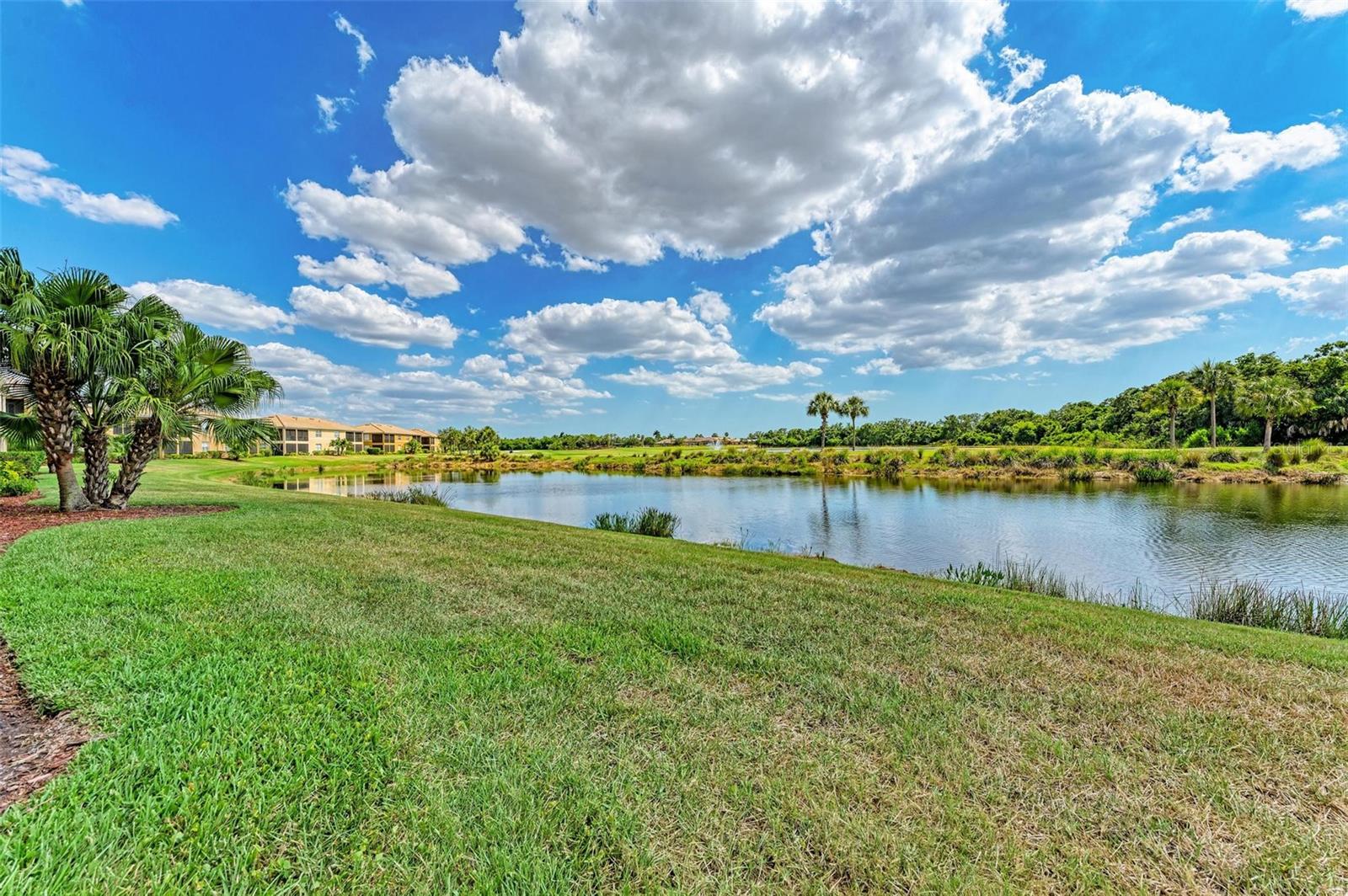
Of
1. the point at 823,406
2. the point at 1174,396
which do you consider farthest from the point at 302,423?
the point at 1174,396

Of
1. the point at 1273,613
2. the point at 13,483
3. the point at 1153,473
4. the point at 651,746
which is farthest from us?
the point at 1153,473

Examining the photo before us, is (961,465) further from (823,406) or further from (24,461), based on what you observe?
(24,461)

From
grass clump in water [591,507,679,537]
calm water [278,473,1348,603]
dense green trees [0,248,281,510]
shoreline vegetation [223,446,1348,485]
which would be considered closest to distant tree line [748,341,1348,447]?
shoreline vegetation [223,446,1348,485]

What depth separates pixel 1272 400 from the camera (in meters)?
45.5

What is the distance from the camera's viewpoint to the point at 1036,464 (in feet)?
158

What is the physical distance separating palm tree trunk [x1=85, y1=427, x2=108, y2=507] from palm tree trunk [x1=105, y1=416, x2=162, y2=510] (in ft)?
0.72

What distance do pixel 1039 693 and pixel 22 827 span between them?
5.57 metres

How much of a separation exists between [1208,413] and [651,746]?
82.0 meters

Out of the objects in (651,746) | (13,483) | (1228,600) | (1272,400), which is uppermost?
(1272,400)

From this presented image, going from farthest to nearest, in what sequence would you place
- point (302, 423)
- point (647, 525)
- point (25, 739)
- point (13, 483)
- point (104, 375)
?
1. point (302, 423)
2. point (647, 525)
3. point (13, 483)
4. point (104, 375)
5. point (25, 739)

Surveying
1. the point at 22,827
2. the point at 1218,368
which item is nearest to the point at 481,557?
the point at 22,827

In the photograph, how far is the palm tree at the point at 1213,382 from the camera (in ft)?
172

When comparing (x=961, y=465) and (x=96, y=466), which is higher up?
(x=96, y=466)

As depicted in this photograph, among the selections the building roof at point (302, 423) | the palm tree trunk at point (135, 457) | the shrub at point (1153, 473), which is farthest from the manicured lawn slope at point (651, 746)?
the building roof at point (302, 423)
